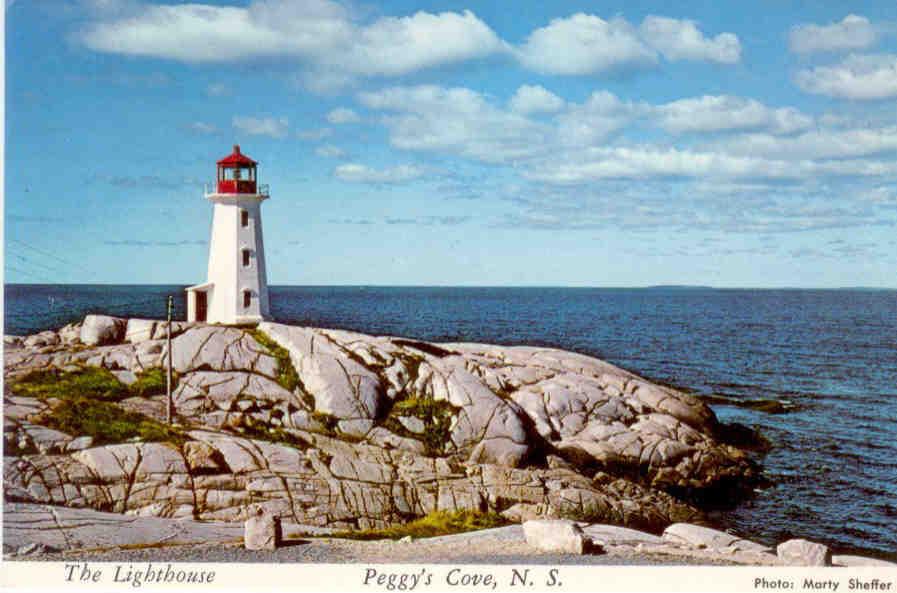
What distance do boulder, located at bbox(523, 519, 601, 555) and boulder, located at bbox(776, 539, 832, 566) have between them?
11.9ft

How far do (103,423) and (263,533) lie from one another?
21.1 feet

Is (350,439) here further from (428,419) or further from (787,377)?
(787,377)

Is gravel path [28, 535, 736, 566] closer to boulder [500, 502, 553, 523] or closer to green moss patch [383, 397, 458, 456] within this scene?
boulder [500, 502, 553, 523]

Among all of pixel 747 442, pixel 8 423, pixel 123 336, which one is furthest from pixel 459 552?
pixel 747 442

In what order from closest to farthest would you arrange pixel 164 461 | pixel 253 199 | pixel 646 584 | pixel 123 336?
pixel 646 584, pixel 164 461, pixel 123 336, pixel 253 199

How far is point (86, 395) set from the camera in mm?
21266

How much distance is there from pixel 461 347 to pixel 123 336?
11.8 metres

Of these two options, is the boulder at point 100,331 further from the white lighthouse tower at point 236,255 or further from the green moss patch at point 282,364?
the green moss patch at point 282,364

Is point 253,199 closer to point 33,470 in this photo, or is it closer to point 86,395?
point 86,395

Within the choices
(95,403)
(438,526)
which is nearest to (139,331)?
(95,403)

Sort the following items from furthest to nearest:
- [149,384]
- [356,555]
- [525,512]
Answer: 1. [149,384]
2. [525,512]
3. [356,555]

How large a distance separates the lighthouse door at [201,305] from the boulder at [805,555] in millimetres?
19242

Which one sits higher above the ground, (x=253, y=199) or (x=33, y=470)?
(x=253, y=199)

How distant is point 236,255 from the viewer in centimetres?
2664
